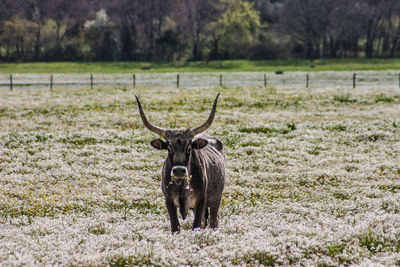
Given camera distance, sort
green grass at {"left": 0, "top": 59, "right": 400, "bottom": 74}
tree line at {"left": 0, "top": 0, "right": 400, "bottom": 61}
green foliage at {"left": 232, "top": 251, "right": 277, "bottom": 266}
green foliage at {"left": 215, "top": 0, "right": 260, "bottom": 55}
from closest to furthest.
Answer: green foliage at {"left": 232, "top": 251, "right": 277, "bottom": 266}, green grass at {"left": 0, "top": 59, "right": 400, "bottom": 74}, green foliage at {"left": 215, "top": 0, "right": 260, "bottom": 55}, tree line at {"left": 0, "top": 0, "right": 400, "bottom": 61}

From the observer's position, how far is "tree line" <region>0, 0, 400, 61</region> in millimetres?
105438

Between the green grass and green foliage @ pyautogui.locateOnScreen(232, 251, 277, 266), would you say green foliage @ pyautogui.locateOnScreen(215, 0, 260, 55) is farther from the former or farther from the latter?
green foliage @ pyautogui.locateOnScreen(232, 251, 277, 266)

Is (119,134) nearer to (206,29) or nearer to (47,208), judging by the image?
(47,208)

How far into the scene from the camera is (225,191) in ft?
48.2

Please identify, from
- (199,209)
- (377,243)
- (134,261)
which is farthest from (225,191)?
A: (134,261)

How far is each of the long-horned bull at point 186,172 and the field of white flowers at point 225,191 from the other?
0.61m

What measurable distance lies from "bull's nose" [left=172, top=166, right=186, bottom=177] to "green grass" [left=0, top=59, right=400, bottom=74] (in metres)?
78.6

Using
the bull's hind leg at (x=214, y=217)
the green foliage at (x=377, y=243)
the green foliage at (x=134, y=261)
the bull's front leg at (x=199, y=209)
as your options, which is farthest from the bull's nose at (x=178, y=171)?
the green foliage at (x=377, y=243)

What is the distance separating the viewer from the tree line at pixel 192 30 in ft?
346

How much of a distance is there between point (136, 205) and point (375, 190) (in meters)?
7.65

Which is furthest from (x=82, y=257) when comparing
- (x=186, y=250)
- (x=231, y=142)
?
(x=231, y=142)

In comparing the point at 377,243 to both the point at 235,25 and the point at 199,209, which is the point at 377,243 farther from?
the point at 235,25

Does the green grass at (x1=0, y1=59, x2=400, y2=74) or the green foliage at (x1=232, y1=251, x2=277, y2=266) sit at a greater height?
the green grass at (x1=0, y1=59, x2=400, y2=74)

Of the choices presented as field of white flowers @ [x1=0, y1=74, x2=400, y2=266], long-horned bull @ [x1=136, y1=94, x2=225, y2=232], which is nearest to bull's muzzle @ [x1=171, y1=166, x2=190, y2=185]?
long-horned bull @ [x1=136, y1=94, x2=225, y2=232]
